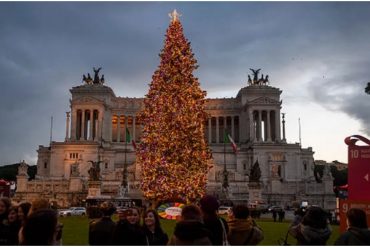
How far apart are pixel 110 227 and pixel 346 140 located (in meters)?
9.66

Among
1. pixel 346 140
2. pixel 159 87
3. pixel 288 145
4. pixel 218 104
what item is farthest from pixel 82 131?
pixel 346 140

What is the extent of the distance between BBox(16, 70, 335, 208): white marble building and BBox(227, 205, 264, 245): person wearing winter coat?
53602mm

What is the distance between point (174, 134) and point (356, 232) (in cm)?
3170

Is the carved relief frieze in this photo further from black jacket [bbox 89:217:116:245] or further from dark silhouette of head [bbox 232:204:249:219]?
dark silhouette of head [bbox 232:204:249:219]

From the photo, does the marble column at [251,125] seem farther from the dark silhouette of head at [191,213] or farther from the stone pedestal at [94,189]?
the dark silhouette of head at [191,213]

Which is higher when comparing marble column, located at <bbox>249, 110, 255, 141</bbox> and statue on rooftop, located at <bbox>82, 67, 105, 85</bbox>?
statue on rooftop, located at <bbox>82, 67, 105, 85</bbox>

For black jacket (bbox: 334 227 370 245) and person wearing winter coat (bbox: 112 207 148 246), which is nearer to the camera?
black jacket (bbox: 334 227 370 245)

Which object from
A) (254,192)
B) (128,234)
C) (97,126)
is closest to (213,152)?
(97,126)

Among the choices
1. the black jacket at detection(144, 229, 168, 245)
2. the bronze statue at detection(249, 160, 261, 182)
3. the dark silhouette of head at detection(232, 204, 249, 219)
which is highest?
the bronze statue at detection(249, 160, 261, 182)

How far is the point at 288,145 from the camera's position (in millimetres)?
94062

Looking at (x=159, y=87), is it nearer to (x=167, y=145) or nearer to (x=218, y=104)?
(x=167, y=145)

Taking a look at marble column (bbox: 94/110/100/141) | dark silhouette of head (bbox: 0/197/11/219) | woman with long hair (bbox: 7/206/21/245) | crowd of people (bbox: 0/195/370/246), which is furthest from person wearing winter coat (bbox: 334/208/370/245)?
marble column (bbox: 94/110/100/141)

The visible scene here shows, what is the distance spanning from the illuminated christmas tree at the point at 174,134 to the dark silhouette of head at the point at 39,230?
32674mm

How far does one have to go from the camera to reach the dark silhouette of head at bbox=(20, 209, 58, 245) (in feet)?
19.2
